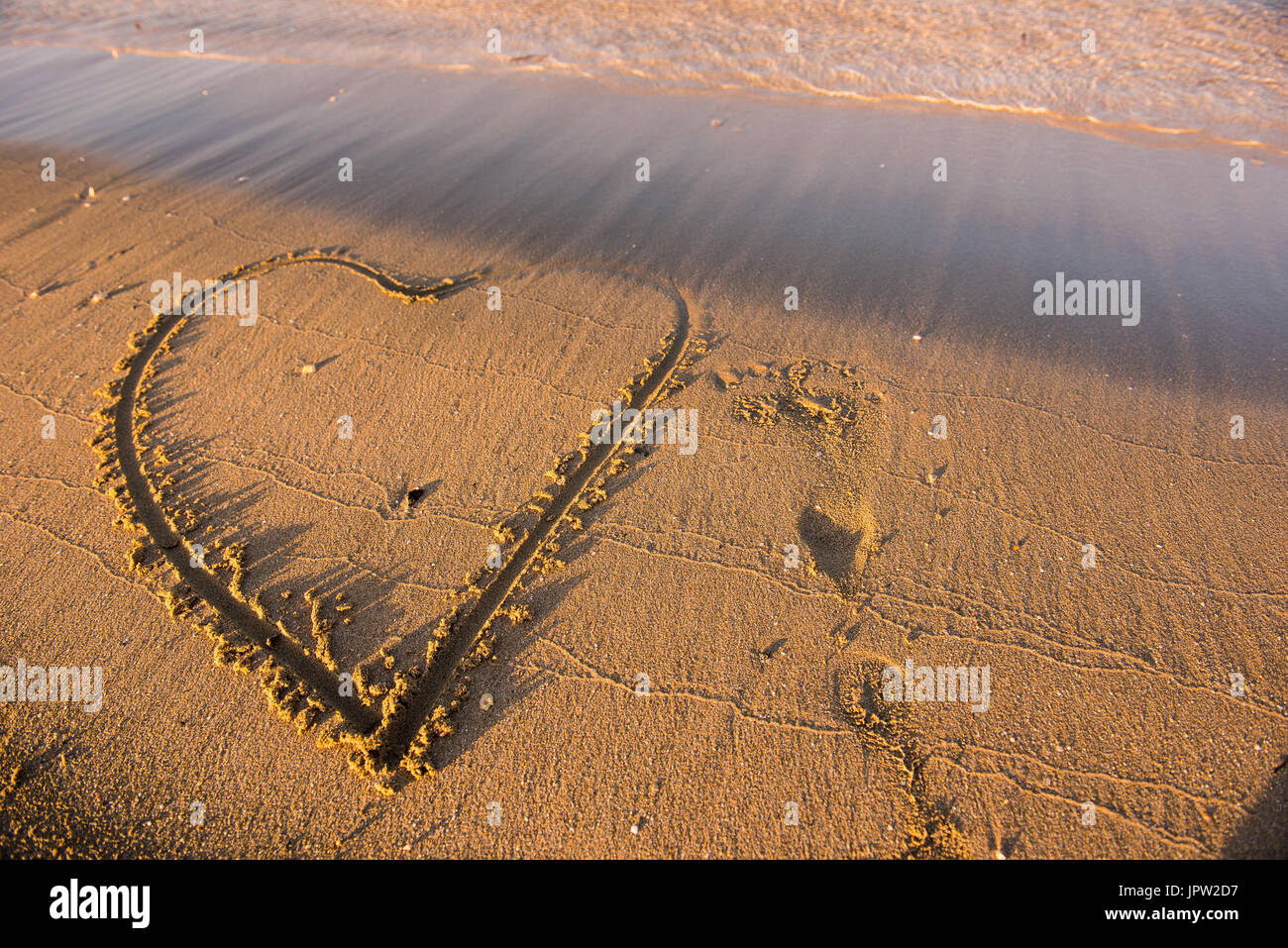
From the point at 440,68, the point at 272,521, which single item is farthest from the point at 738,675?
the point at 440,68

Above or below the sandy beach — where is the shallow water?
above

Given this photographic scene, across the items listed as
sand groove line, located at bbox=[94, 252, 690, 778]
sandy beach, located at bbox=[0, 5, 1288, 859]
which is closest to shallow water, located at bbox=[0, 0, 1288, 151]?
sandy beach, located at bbox=[0, 5, 1288, 859]

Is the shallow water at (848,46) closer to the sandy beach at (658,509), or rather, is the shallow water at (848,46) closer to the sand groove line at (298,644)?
the sandy beach at (658,509)

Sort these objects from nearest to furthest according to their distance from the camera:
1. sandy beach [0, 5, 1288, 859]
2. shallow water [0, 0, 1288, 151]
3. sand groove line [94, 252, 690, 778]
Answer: sandy beach [0, 5, 1288, 859]
sand groove line [94, 252, 690, 778]
shallow water [0, 0, 1288, 151]

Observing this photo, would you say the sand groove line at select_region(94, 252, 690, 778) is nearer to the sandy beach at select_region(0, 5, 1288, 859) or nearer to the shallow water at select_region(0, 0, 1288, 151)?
the sandy beach at select_region(0, 5, 1288, 859)

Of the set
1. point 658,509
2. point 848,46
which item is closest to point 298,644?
point 658,509

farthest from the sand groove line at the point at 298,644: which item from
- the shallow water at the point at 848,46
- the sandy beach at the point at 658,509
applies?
the shallow water at the point at 848,46

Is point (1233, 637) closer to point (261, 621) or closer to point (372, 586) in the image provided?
point (372, 586)
